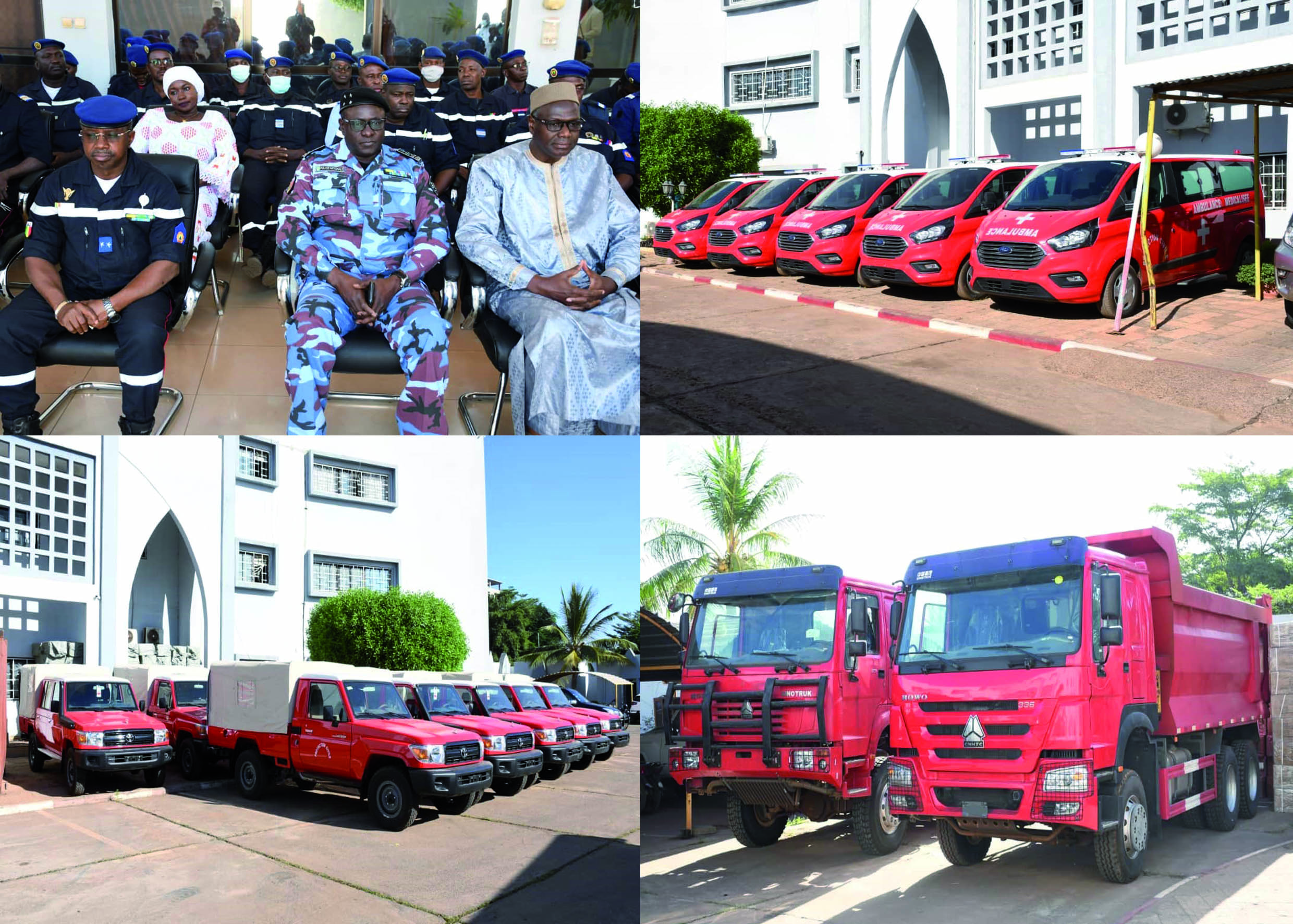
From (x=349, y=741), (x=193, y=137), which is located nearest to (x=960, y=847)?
(x=349, y=741)

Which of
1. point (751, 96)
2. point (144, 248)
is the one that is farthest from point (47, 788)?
point (751, 96)

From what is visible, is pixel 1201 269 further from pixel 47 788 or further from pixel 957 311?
pixel 47 788

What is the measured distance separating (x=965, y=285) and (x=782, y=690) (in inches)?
227

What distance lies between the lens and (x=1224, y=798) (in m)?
7.47

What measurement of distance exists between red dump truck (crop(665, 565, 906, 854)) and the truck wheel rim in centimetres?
146

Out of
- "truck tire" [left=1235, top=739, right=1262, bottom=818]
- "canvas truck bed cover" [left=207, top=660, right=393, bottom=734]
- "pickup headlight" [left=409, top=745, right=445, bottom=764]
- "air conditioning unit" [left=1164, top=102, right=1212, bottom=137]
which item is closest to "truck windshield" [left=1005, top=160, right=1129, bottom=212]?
"truck tire" [left=1235, top=739, right=1262, bottom=818]

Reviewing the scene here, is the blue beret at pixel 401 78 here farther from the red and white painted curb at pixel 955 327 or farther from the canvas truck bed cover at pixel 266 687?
the red and white painted curb at pixel 955 327

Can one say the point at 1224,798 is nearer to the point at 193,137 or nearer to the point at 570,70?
the point at 570,70

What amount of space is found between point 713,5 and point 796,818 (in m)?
17.9

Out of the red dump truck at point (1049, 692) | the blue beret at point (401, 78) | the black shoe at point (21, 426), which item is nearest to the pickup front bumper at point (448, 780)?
the red dump truck at point (1049, 692)

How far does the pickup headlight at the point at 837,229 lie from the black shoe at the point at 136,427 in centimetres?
858

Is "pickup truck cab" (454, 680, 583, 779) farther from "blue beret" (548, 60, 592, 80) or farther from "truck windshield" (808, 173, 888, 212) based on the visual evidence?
"truck windshield" (808, 173, 888, 212)

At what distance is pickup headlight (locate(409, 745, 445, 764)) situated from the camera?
8.12 m

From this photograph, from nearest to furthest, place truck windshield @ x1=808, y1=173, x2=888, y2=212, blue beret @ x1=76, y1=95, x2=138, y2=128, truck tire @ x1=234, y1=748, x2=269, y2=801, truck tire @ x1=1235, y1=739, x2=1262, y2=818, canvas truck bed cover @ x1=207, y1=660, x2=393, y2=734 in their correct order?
blue beret @ x1=76, y1=95, x2=138, y2=128, truck tire @ x1=1235, y1=739, x2=1262, y2=818, canvas truck bed cover @ x1=207, y1=660, x2=393, y2=734, truck tire @ x1=234, y1=748, x2=269, y2=801, truck windshield @ x1=808, y1=173, x2=888, y2=212
